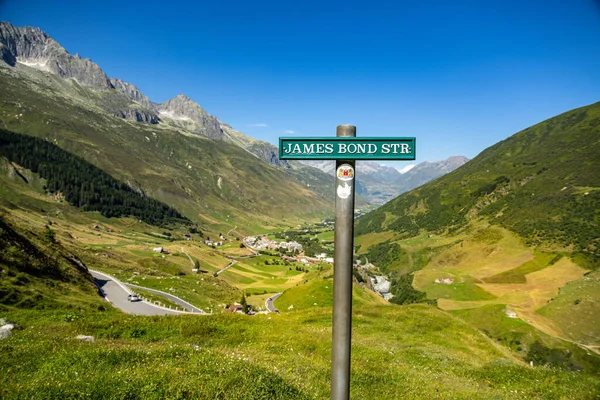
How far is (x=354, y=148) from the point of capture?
6.82 m

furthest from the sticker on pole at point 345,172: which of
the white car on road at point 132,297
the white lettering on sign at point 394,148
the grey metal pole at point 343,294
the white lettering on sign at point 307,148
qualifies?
the white car on road at point 132,297

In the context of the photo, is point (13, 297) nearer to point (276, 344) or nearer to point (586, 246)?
point (276, 344)

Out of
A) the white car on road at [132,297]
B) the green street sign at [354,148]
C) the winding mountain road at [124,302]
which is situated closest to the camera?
the green street sign at [354,148]

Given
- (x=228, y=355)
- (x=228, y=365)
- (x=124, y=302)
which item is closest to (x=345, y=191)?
(x=228, y=365)

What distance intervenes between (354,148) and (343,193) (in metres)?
1.01

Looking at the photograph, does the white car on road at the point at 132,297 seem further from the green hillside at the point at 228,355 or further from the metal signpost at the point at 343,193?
the metal signpost at the point at 343,193

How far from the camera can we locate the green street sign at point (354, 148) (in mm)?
6805

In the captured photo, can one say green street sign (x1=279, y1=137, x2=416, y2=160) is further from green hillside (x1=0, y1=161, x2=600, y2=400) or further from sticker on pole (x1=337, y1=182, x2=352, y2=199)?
green hillside (x1=0, y1=161, x2=600, y2=400)

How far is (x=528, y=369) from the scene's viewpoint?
18.8 metres

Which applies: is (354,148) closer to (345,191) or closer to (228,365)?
(345,191)

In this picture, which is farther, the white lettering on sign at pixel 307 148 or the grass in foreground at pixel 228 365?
the grass in foreground at pixel 228 365

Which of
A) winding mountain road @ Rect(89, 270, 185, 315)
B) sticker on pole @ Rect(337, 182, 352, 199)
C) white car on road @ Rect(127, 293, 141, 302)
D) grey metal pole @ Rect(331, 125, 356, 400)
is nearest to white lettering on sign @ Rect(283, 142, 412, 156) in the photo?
grey metal pole @ Rect(331, 125, 356, 400)

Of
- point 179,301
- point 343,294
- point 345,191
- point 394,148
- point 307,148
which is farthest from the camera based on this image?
point 179,301

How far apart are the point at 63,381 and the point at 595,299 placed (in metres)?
169
